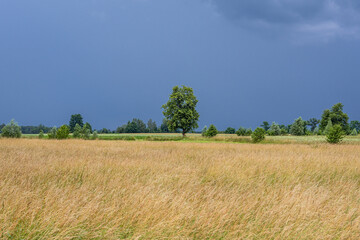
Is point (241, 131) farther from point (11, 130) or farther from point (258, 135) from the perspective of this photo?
point (11, 130)

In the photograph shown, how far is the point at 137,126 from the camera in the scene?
372 ft

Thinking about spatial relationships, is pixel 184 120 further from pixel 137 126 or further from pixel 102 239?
pixel 137 126

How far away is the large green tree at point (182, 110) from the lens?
161 feet

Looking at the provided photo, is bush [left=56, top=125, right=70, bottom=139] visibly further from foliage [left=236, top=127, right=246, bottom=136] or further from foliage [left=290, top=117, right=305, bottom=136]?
foliage [left=290, top=117, right=305, bottom=136]

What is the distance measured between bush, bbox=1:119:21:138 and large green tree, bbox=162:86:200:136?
87.3 feet

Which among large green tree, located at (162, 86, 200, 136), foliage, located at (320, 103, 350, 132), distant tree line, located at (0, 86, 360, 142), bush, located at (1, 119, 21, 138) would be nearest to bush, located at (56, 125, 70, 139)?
distant tree line, located at (0, 86, 360, 142)

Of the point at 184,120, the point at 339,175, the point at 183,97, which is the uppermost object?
the point at 183,97

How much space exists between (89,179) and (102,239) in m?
3.33

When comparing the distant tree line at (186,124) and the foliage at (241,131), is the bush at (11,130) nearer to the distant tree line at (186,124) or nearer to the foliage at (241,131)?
the distant tree line at (186,124)

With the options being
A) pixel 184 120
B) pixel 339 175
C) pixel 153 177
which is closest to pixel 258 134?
pixel 184 120

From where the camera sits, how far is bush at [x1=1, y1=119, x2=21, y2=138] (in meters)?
32.8

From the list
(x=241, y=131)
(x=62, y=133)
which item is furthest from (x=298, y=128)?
(x=62, y=133)

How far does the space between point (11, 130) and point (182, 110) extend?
97.3 feet

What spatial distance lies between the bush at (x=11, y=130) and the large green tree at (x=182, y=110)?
2661 cm
